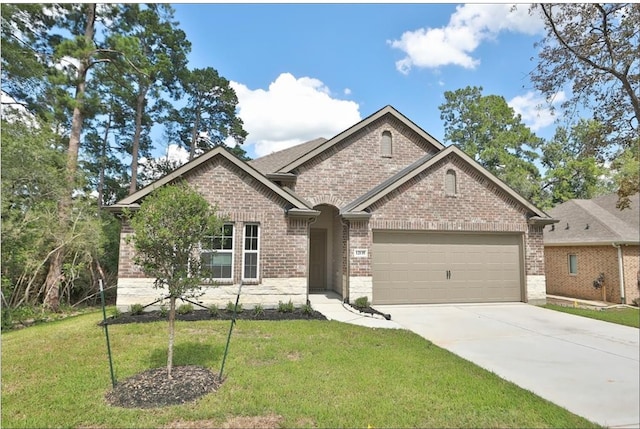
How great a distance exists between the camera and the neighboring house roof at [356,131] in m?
12.8

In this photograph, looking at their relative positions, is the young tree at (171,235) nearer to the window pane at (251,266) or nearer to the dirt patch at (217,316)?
the dirt patch at (217,316)

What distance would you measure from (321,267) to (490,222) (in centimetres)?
637

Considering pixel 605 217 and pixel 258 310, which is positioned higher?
pixel 605 217

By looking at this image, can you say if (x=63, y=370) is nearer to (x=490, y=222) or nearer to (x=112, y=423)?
(x=112, y=423)

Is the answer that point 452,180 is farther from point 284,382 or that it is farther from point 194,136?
point 194,136

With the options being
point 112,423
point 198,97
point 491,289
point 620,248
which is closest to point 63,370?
point 112,423

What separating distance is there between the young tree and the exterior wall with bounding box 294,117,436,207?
27.0ft

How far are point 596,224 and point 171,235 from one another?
16.0 m

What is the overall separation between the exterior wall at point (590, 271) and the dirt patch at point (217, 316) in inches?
444

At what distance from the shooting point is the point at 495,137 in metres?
32.0

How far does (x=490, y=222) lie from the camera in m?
11.6

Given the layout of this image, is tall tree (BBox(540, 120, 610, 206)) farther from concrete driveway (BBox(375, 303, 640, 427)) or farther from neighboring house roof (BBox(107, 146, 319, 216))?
neighboring house roof (BBox(107, 146, 319, 216))

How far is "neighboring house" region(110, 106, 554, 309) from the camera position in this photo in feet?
31.8

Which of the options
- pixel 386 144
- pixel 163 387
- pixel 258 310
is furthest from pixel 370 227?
pixel 163 387
